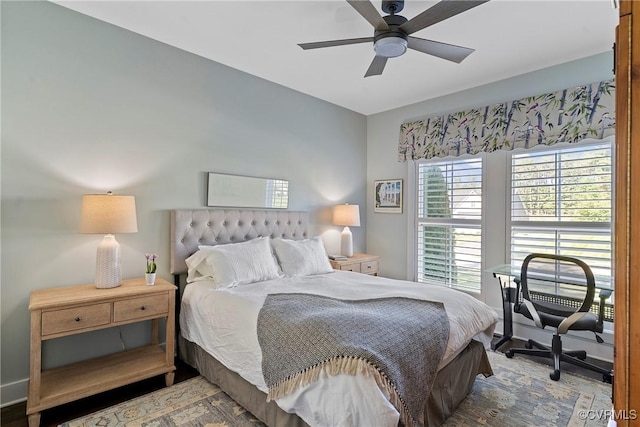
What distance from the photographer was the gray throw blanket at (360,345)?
4.79ft

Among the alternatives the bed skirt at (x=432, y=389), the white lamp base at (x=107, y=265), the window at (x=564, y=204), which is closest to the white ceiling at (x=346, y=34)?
the window at (x=564, y=204)

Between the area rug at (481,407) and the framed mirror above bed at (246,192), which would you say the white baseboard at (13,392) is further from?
the framed mirror above bed at (246,192)

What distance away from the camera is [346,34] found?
8.86 feet

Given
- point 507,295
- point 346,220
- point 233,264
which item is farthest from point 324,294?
point 507,295

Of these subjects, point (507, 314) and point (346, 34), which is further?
point (507, 314)

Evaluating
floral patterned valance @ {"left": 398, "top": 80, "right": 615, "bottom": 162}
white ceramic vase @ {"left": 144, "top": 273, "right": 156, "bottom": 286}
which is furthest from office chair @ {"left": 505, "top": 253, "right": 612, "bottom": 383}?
white ceramic vase @ {"left": 144, "top": 273, "right": 156, "bottom": 286}

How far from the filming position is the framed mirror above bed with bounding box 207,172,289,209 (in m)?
3.20

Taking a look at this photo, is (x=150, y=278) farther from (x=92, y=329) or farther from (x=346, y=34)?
(x=346, y=34)

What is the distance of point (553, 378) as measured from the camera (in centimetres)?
256

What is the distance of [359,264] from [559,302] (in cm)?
206

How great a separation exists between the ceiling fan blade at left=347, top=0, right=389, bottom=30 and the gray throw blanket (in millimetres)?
1772

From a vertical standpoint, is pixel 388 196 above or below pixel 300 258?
above

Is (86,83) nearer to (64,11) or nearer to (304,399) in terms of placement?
(64,11)

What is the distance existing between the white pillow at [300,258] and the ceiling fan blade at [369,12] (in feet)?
6.75
